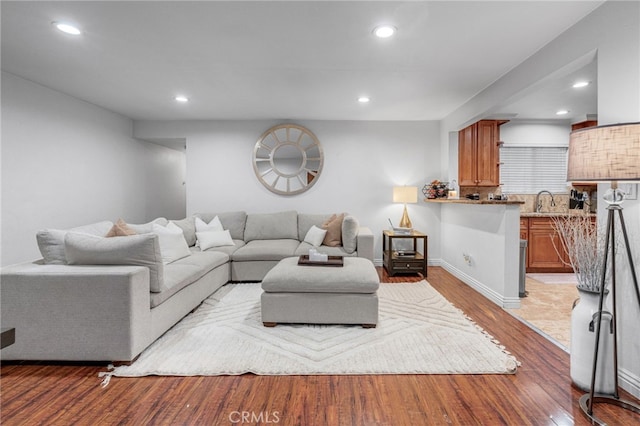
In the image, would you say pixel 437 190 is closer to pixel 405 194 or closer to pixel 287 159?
pixel 405 194

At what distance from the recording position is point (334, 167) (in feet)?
17.2

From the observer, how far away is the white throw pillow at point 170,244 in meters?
3.29

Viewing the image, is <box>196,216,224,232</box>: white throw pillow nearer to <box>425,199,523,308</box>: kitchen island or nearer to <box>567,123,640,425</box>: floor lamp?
<box>425,199,523,308</box>: kitchen island

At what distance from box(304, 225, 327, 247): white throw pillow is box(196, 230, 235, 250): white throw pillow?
3.64ft

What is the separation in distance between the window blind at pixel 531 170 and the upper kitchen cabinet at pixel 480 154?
0.71 metres

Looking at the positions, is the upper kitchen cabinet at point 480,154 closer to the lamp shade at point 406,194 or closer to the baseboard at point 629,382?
the lamp shade at point 406,194

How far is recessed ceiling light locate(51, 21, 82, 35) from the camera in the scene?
90.9 inches

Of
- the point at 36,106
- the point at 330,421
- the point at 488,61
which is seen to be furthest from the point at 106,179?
the point at 488,61


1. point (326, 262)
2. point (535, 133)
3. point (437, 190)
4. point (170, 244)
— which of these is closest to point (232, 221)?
point (170, 244)

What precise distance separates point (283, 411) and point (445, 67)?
3.21 meters

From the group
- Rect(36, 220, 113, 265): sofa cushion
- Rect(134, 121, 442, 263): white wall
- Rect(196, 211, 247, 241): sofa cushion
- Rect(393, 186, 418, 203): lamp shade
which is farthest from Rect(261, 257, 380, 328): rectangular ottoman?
Rect(134, 121, 442, 263): white wall

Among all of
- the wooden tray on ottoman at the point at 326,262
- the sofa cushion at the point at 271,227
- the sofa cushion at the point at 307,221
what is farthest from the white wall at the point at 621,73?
the sofa cushion at the point at 271,227

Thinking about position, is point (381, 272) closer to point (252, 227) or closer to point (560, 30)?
point (252, 227)

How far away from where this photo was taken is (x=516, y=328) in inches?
107
